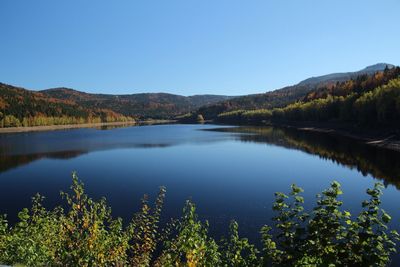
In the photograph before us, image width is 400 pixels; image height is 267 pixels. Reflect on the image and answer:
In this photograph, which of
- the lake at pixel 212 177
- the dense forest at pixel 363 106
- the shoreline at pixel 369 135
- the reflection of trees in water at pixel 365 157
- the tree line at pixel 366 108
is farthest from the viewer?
the dense forest at pixel 363 106

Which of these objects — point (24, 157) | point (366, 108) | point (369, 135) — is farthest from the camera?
point (366, 108)

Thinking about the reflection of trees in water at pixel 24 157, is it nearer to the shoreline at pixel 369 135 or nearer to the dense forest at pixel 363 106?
the shoreline at pixel 369 135

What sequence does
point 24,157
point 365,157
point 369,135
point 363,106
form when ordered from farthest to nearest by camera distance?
point 363,106
point 369,135
point 24,157
point 365,157

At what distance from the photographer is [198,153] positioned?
2805 inches

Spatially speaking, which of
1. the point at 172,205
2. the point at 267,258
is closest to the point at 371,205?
the point at 267,258

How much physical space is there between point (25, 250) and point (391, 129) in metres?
84.8

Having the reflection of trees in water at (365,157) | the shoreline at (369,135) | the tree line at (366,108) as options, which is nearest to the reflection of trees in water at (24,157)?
the reflection of trees in water at (365,157)

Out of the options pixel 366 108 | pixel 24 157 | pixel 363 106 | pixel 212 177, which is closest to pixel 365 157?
pixel 212 177

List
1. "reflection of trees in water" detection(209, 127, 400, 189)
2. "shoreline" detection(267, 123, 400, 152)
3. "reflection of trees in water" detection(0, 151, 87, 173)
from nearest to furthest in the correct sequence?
"reflection of trees in water" detection(209, 127, 400, 189) → "reflection of trees in water" detection(0, 151, 87, 173) → "shoreline" detection(267, 123, 400, 152)

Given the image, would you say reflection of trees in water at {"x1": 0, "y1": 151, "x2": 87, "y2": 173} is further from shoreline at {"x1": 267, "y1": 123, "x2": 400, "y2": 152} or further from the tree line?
the tree line

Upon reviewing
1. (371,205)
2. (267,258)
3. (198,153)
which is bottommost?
(198,153)

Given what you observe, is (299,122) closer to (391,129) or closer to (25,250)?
(391,129)

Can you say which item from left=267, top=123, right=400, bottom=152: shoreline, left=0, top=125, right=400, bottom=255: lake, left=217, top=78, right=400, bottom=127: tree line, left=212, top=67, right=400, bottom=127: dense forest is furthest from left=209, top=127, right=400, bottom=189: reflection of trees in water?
left=212, top=67, right=400, bottom=127: dense forest

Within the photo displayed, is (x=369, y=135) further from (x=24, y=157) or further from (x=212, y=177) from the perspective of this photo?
(x=24, y=157)
